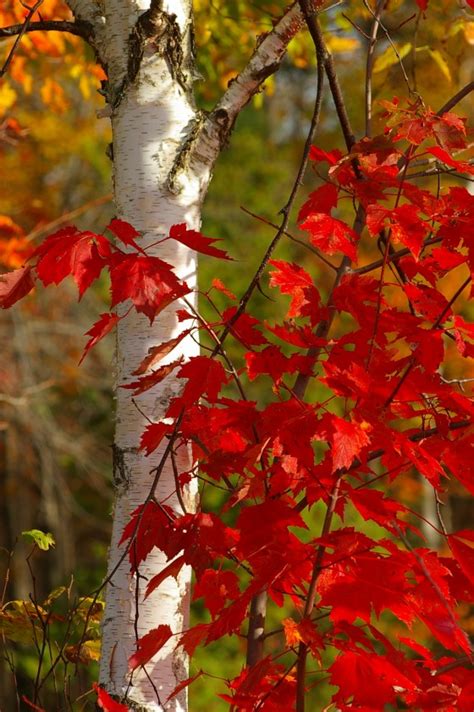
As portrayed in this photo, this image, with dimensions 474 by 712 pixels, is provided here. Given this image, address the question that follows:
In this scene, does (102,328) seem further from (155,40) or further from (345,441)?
(155,40)

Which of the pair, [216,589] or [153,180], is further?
[153,180]

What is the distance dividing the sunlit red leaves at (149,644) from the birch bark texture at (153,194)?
0.16 ft

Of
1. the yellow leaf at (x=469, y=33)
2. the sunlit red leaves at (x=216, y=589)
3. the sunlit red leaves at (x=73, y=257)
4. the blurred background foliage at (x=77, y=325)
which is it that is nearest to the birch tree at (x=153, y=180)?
the sunlit red leaves at (x=216, y=589)

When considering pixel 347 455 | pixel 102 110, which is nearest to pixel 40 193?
pixel 102 110

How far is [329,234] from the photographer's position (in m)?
1.50

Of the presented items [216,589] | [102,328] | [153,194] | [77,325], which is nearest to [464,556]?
[216,589]

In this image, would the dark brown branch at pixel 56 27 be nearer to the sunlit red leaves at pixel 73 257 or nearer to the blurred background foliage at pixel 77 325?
the sunlit red leaves at pixel 73 257

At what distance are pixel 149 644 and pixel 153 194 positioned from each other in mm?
754

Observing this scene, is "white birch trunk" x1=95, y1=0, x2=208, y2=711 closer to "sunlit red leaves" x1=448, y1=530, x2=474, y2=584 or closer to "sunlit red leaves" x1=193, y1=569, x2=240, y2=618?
"sunlit red leaves" x1=193, y1=569, x2=240, y2=618

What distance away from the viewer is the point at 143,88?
5.50 feet

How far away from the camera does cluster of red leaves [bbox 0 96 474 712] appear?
132 centimetres

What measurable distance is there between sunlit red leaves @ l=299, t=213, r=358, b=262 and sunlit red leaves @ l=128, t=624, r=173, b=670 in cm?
67

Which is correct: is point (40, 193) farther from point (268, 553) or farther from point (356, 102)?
point (268, 553)

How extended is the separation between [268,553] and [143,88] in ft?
2.77
